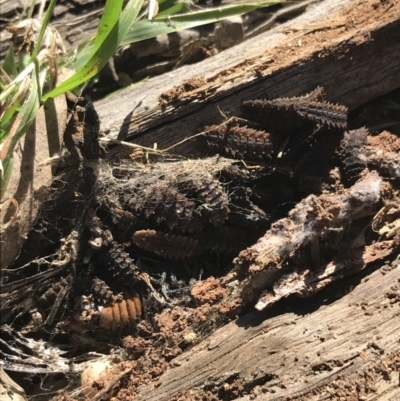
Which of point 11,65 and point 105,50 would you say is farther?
point 11,65

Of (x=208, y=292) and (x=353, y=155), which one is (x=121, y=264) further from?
(x=353, y=155)

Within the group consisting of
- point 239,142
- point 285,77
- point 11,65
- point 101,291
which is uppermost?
point 11,65

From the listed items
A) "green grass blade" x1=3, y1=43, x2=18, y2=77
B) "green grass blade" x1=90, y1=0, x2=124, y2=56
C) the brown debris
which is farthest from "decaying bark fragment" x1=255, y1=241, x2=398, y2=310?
"green grass blade" x1=3, y1=43, x2=18, y2=77

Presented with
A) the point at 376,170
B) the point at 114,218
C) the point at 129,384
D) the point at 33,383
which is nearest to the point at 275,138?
the point at 376,170

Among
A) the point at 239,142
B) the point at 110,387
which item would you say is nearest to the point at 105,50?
the point at 239,142

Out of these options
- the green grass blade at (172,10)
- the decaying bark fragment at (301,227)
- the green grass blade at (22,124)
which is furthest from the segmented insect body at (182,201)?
the green grass blade at (172,10)

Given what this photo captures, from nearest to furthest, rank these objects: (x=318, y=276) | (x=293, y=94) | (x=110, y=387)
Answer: (x=318, y=276), (x=110, y=387), (x=293, y=94)

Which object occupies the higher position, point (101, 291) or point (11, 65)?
point (11, 65)
